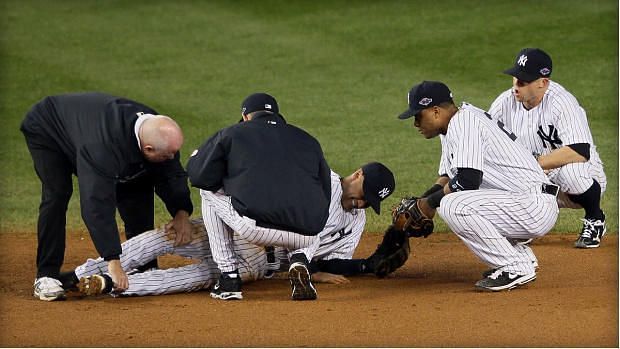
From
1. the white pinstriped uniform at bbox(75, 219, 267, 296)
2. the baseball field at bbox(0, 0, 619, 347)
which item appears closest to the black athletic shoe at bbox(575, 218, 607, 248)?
the baseball field at bbox(0, 0, 619, 347)

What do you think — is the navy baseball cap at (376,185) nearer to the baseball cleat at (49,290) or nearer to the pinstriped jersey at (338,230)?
the pinstriped jersey at (338,230)

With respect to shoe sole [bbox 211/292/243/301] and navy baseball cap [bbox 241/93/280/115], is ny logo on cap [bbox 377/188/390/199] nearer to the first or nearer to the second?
navy baseball cap [bbox 241/93/280/115]

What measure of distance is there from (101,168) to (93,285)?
29.1 inches

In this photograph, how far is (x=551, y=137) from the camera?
923 centimetres

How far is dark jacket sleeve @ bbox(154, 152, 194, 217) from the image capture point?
7668mm

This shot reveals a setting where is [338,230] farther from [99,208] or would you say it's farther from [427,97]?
[99,208]

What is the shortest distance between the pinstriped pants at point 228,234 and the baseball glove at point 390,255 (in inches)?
27.7

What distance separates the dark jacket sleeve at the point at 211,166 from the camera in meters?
7.23

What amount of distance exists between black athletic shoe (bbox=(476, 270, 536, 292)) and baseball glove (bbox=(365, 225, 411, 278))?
2.40ft

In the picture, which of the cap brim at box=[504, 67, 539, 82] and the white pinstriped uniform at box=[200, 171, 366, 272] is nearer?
the white pinstriped uniform at box=[200, 171, 366, 272]

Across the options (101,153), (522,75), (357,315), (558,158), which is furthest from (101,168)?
(558,158)

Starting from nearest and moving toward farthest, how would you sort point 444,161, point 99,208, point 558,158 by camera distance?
point 99,208 → point 444,161 → point 558,158

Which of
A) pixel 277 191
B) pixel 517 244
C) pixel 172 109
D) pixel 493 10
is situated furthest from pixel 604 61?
pixel 277 191

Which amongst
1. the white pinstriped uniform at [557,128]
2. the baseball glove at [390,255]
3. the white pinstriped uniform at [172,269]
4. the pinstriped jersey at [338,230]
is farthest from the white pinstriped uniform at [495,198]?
the white pinstriped uniform at [557,128]
